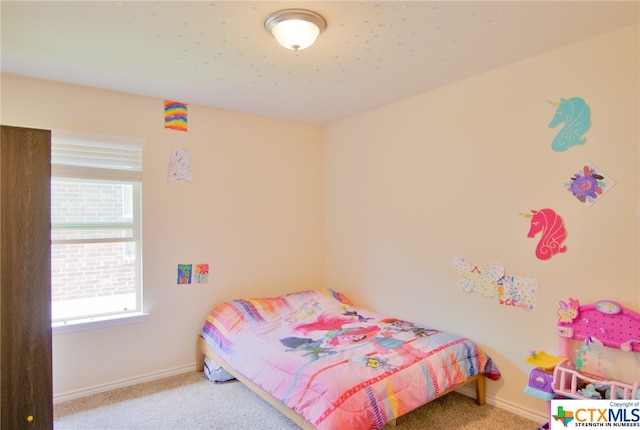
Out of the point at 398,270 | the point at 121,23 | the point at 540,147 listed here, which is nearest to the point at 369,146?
Answer: the point at 398,270

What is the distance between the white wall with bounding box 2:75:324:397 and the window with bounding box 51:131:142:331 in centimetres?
10

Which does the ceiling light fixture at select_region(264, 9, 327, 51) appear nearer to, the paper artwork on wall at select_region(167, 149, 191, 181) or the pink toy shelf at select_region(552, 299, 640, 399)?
the paper artwork on wall at select_region(167, 149, 191, 181)

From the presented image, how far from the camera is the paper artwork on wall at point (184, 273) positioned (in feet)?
10.7

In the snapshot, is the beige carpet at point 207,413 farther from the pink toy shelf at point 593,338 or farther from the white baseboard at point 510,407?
the pink toy shelf at point 593,338

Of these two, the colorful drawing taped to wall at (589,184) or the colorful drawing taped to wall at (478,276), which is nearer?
the colorful drawing taped to wall at (589,184)

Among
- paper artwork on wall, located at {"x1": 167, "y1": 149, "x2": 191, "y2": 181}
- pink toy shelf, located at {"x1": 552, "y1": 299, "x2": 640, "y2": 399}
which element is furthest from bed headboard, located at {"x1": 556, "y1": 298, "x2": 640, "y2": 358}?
paper artwork on wall, located at {"x1": 167, "y1": 149, "x2": 191, "y2": 181}

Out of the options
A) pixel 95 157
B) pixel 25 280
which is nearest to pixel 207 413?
pixel 25 280

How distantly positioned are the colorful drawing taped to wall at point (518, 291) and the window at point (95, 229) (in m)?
2.75

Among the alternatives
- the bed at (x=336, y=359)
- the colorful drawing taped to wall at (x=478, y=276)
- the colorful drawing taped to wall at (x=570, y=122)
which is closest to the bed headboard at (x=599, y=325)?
the colorful drawing taped to wall at (x=478, y=276)

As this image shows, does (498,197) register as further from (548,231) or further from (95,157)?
(95,157)

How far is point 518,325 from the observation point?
2.50 m

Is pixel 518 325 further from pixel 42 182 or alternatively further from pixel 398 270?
pixel 42 182

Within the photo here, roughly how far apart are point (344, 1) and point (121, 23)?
1133mm

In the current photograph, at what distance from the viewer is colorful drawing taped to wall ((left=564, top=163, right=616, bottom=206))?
7.04 ft
